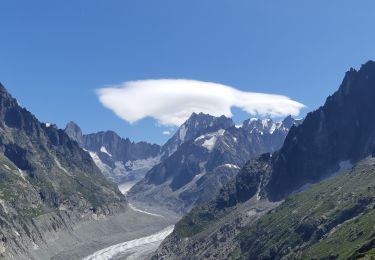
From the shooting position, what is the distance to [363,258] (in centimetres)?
15962
